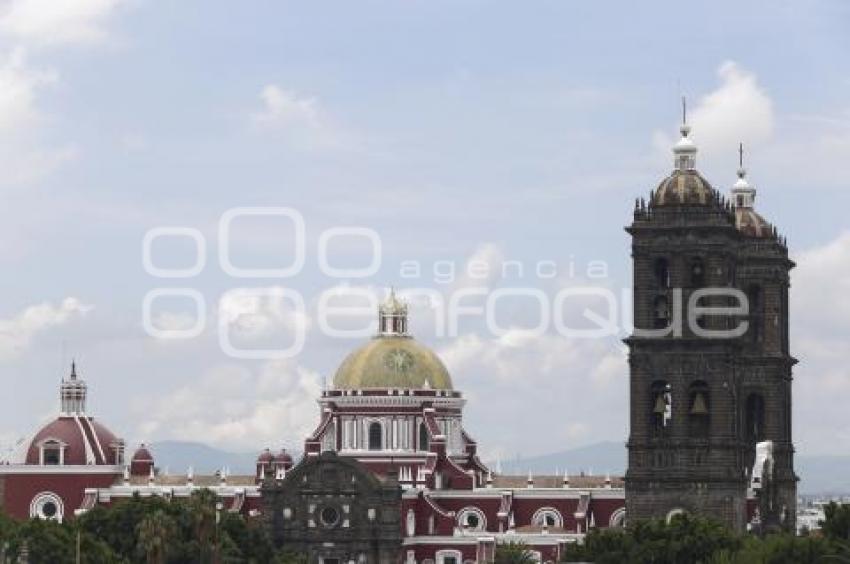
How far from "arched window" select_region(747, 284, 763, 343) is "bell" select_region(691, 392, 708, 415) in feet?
38.7

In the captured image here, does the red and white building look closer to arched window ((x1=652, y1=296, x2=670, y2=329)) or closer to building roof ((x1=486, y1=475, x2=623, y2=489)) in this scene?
building roof ((x1=486, y1=475, x2=623, y2=489))

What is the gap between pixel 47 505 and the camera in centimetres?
14600

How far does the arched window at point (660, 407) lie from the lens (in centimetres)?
12238

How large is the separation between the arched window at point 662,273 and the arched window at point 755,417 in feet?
43.0

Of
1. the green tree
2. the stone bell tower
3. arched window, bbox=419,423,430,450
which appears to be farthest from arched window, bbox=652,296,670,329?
arched window, bbox=419,423,430,450

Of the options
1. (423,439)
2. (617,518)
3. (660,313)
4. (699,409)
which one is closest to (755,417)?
(617,518)

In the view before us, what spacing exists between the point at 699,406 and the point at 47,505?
41.5 meters

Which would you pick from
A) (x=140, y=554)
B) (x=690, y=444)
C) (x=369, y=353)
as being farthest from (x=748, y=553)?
(x=369, y=353)

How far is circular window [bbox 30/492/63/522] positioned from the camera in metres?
146

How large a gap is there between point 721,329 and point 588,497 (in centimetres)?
2123

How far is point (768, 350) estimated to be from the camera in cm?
13350

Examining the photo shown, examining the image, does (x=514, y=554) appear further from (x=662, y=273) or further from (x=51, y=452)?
(x=51, y=452)

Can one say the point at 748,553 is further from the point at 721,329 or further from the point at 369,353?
the point at 369,353

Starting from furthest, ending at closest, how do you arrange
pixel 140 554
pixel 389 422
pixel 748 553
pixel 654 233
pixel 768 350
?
pixel 389 422 < pixel 768 350 < pixel 654 233 < pixel 140 554 < pixel 748 553
